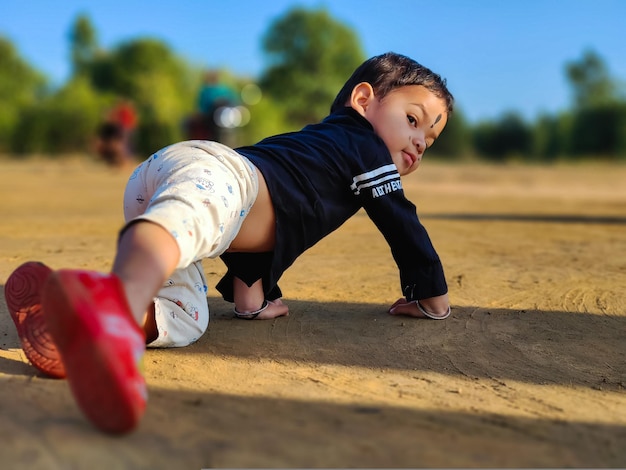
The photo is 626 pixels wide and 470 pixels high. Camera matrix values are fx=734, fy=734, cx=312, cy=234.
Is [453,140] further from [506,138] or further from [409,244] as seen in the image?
[409,244]

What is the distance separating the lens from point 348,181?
216 centimetres

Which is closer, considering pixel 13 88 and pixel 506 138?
pixel 13 88

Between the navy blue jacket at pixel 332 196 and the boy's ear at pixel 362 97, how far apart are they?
0.05m

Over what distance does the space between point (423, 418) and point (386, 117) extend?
1.13 metres

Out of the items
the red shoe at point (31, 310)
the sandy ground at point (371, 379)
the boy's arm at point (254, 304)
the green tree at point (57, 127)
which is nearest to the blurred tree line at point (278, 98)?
the green tree at point (57, 127)

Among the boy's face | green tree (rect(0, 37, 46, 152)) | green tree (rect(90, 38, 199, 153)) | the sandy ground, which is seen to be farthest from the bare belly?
green tree (rect(0, 37, 46, 152))

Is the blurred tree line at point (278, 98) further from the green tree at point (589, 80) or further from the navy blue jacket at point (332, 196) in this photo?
the navy blue jacket at point (332, 196)

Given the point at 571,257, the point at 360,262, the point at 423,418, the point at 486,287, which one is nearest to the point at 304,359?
the point at 423,418

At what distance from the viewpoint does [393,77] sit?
2.36m

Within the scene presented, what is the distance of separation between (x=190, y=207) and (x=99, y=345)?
461 mm

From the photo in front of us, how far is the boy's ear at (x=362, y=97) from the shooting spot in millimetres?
2373

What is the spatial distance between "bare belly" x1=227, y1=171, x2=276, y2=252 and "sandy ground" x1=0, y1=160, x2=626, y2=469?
28 cm

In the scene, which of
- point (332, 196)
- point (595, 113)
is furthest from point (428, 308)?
point (595, 113)

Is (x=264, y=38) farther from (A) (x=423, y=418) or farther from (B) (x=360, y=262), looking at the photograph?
(A) (x=423, y=418)
